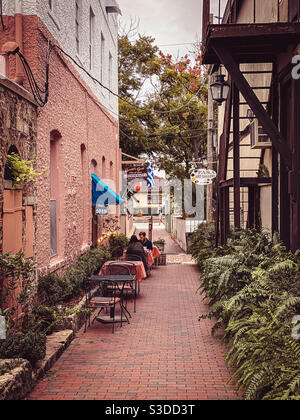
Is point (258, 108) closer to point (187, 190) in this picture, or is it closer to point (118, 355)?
point (118, 355)

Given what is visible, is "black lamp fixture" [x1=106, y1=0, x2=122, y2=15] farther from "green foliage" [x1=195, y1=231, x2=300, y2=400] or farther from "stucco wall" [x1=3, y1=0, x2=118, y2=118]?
"green foliage" [x1=195, y1=231, x2=300, y2=400]

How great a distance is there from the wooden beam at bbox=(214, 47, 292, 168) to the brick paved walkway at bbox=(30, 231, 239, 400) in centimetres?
325

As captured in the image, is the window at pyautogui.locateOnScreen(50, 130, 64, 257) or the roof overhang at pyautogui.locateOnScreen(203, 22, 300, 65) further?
the window at pyautogui.locateOnScreen(50, 130, 64, 257)

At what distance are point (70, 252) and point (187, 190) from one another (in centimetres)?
1826

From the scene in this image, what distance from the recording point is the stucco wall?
9.20m

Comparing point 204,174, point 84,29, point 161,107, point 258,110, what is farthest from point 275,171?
point 161,107

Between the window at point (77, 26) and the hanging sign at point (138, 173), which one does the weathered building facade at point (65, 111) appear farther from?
the hanging sign at point (138, 173)

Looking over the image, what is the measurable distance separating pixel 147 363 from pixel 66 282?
3.31m

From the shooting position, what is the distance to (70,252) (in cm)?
1198

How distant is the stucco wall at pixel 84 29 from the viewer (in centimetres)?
920

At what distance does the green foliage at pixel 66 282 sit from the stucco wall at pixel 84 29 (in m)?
4.87

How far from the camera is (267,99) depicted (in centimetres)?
1105

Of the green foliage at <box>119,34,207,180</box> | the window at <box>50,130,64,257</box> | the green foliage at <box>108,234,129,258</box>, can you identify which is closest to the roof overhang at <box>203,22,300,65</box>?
the window at <box>50,130,64,257</box>

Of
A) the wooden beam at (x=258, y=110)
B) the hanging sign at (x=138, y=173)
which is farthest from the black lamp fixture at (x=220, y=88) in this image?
the hanging sign at (x=138, y=173)
